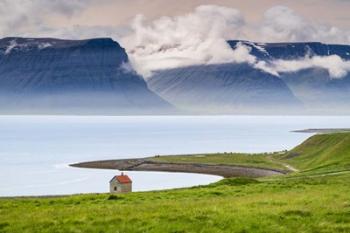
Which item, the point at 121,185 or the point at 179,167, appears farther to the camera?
the point at 179,167

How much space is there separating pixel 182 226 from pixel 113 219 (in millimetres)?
3275

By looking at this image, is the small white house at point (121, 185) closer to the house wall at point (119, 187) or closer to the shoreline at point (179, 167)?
the house wall at point (119, 187)

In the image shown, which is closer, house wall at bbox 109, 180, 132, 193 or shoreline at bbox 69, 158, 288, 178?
house wall at bbox 109, 180, 132, 193

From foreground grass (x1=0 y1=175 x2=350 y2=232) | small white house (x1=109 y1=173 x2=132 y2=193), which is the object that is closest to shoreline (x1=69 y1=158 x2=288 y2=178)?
small white house (x1=109 y1=173 x2=132 y2=193)

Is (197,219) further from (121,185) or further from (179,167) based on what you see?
(179,167)

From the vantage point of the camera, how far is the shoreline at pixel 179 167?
6230 inches

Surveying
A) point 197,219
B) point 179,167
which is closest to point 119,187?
point 197,219

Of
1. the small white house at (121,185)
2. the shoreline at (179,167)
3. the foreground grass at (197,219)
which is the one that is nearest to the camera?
the foreground grass at (197,219)

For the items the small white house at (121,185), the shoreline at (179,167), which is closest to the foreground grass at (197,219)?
the small white house at (121,185)

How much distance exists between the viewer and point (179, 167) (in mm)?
179750

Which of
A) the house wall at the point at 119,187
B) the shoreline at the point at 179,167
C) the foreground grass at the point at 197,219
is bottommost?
the foreground grass at the point at 197,219

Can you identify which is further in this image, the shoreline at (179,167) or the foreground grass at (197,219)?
the shoreline at (179,167)

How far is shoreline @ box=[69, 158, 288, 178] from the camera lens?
6230 inches

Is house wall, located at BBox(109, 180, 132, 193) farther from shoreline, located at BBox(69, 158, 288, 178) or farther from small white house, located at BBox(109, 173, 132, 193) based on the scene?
shoreline, located at BBox(69, 158, 288, 178)
